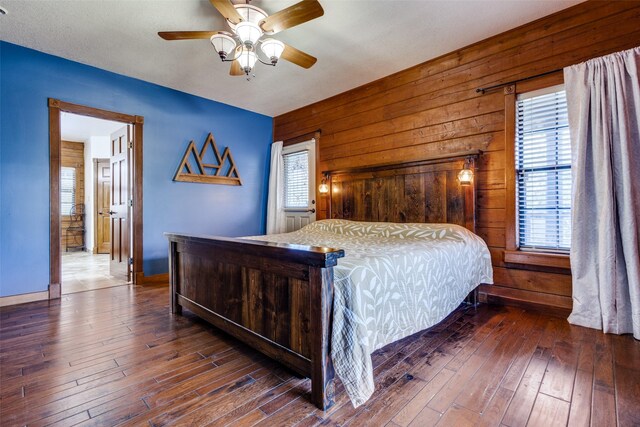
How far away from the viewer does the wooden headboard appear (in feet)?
10.1

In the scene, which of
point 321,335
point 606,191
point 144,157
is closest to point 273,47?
point 321,335

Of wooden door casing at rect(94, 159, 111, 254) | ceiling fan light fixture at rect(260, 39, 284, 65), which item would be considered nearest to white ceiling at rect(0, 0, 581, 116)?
ceiling fan light fixture at rect(260, 39, 284, 65)

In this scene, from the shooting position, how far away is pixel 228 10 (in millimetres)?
2088

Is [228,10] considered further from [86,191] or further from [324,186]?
[86,191]

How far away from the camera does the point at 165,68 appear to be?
3.49 metres

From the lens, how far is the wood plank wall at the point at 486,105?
248 cm

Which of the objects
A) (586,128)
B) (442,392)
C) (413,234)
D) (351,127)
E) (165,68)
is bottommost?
(442,392)

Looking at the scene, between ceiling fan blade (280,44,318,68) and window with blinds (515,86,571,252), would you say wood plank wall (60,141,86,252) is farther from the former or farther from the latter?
window with blinds (515,86,571,252)

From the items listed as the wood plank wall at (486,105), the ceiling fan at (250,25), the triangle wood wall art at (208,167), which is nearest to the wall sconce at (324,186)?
the wood plank wall at (486,105)

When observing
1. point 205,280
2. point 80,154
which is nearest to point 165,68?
point 205,280

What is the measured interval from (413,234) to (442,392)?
5.00ft

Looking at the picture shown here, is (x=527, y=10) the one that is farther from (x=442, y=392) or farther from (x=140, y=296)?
(x=140, y=296)

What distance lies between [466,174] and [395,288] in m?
1.76

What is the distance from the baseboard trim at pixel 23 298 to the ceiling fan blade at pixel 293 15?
3460mm
